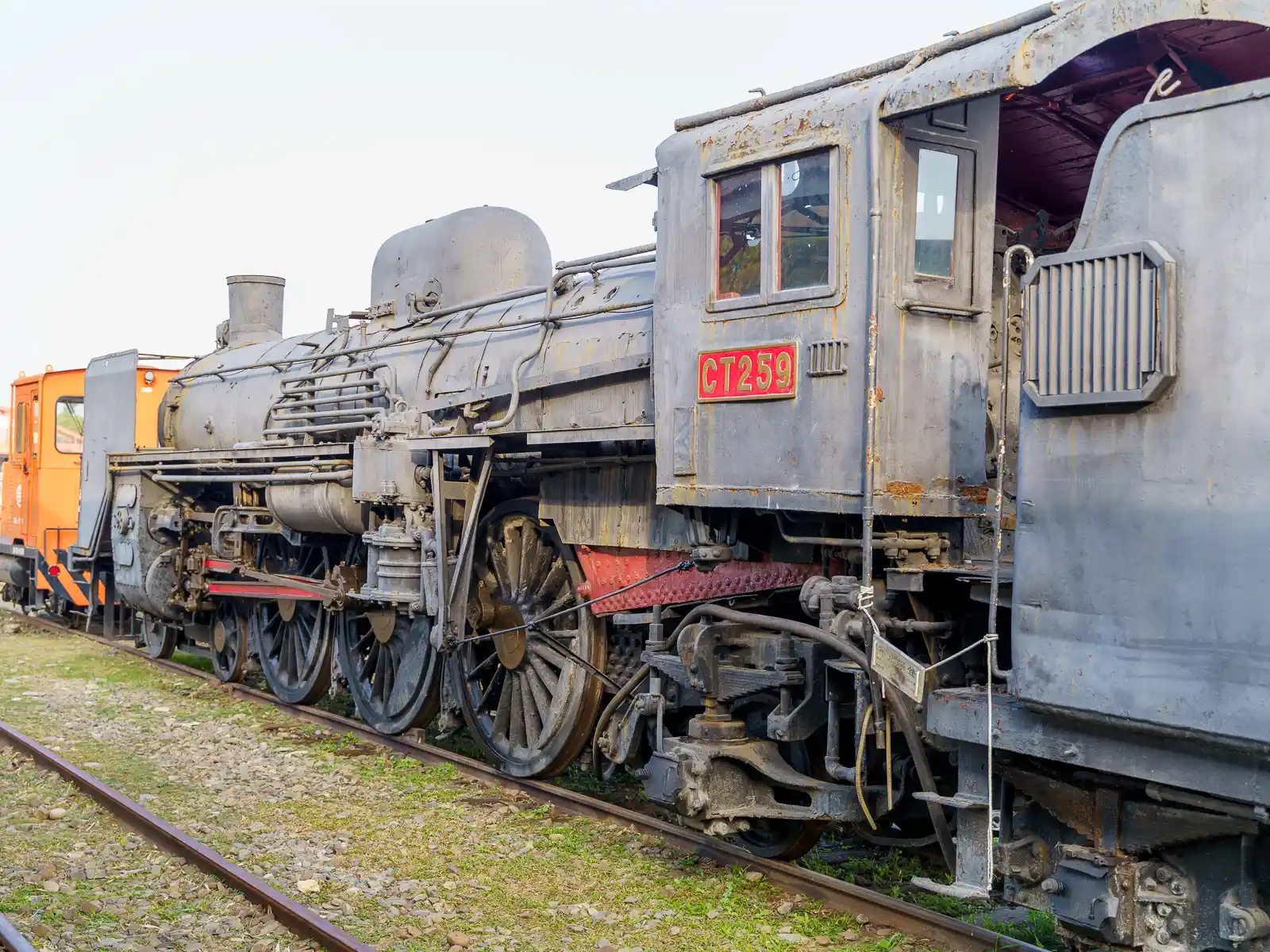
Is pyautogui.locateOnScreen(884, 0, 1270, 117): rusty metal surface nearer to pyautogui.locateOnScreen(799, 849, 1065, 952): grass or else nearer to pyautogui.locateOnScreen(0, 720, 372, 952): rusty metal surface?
pyautogui.locateOnScreen(799, 849, 1065, 952): grass

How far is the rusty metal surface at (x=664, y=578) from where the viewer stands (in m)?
5.64

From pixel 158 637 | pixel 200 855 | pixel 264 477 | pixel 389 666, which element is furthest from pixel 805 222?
pixel 158 637

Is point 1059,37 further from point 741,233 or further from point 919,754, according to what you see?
point 919,754

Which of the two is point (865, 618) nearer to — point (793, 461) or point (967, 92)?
point (793, 461)

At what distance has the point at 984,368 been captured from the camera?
4.95 metres

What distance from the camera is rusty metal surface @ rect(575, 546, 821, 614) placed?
5645 millimetres

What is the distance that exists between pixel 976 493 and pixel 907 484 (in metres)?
0.32

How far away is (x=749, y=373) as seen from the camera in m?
5.18

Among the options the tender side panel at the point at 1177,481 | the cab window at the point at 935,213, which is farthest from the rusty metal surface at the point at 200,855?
the cab window at the point at 935,213

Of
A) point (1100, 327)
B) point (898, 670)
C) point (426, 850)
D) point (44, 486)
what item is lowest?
point (426, 850)

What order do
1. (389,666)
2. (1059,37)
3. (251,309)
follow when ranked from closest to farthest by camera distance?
(1059,37) → (389,666) → (251,309)

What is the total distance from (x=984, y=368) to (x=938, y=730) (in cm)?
150

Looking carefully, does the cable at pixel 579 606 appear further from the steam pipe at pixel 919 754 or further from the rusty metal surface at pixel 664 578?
the steam pipe at pixel 919 754

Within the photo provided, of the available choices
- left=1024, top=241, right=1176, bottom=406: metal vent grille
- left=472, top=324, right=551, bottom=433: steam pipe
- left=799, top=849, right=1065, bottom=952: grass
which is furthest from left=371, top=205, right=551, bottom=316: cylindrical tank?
left=1024, top=241, right=1176, bottom=406: metal vent grille
